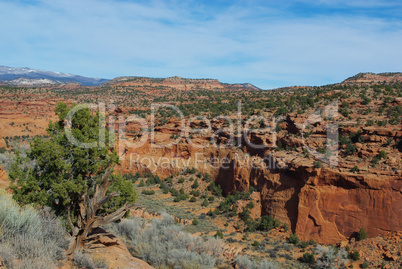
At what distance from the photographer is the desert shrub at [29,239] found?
612 cm

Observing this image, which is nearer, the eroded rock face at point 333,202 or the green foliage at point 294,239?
the eroded rock face at point 333,202

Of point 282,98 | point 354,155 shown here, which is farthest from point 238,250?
point 282,98

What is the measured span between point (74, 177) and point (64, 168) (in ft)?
3.45

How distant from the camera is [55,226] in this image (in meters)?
8.88

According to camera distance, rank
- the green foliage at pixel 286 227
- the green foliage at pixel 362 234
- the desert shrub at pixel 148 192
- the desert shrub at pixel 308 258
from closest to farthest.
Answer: the desert shrub at pixel 308 258 → the green foliage at pixel 362 234 → the green foliage at pixel 286 227 → the desert shrub at pixel 148 192

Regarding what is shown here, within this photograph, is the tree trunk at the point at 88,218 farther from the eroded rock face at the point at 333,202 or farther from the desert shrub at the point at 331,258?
the eroded rock face at the point at 333,202

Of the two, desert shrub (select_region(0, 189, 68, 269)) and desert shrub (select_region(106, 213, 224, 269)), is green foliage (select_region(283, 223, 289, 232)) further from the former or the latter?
desert shrub (select_region(0, 189, 68, 269))

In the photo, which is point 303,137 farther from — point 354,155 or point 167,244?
point 167,244

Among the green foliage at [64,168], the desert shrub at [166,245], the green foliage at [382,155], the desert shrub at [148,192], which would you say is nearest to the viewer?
the green foliage at [64,168]

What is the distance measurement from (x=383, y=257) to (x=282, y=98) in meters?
21.0

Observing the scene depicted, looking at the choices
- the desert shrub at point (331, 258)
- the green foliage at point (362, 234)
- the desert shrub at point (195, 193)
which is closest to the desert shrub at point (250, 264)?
the desert shrub at point (331, 258)

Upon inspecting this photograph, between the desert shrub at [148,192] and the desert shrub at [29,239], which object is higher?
the desert shrub at [29,239]

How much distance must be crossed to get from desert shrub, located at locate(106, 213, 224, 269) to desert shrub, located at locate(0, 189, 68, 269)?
4.56 metres

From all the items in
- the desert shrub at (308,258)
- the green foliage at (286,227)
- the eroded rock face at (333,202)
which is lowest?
the desert shrub at (308,258)
